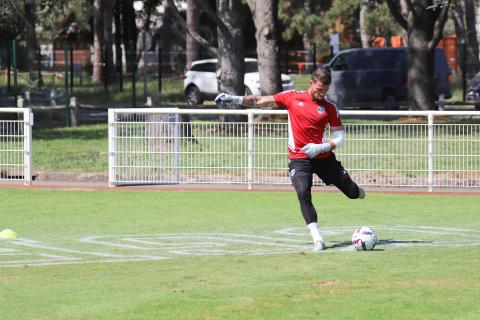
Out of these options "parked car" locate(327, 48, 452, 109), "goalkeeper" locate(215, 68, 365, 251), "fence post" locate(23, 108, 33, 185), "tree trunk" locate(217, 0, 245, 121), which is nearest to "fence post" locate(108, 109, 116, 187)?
"fence post" locate(23, 108, 33, 185)

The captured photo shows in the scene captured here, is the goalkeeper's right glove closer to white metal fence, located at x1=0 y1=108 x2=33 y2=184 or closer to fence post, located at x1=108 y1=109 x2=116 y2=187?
fence post, located at x1=108 y1=109 x2=116 y2=187

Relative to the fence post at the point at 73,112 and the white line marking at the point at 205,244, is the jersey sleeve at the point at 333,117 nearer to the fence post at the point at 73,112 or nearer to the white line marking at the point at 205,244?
the white line marking at the point at 205,244

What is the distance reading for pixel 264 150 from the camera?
20.9 m

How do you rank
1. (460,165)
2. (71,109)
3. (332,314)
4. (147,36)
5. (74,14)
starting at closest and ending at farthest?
(332,314) < (460,165) < (71,109) < (147,36) < (74,14)

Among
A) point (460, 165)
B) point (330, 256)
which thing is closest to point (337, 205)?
point (460, 165)

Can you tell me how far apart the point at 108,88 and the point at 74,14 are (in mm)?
30965

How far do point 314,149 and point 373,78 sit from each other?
101 ft

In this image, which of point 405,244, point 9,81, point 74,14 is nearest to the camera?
point 405,244

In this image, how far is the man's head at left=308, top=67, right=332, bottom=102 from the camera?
12734 mm

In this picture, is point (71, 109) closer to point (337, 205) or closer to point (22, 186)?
point (22, 186)

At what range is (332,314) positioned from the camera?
8.94 m

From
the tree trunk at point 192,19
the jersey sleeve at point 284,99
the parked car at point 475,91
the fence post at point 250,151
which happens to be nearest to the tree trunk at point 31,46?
the tree trunk at point 192,19

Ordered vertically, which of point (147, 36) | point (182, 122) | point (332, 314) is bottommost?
point (332, 314)

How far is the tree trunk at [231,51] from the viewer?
3112 cm
